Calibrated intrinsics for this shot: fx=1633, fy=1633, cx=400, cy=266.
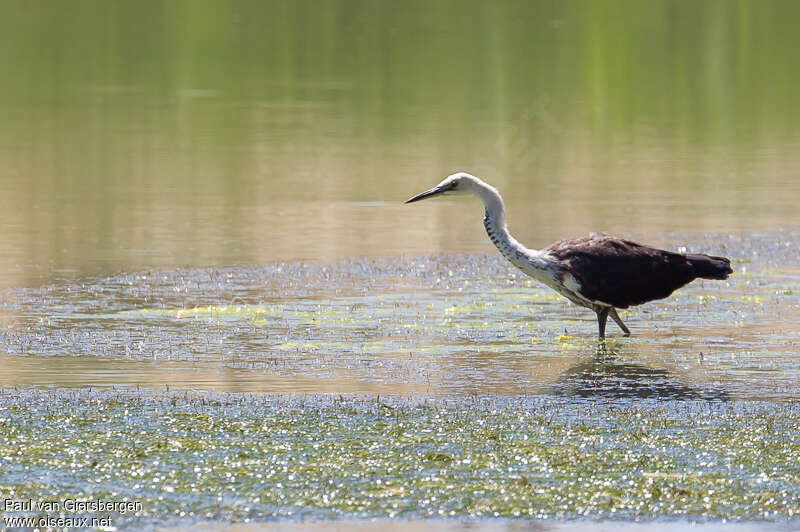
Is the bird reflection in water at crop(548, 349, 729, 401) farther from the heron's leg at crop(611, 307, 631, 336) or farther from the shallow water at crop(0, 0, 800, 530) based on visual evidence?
the heron's leg at crop(611, 307, 631, 336)

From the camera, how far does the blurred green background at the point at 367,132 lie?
1689 cm

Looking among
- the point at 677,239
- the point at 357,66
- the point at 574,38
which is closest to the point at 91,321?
the point at 677,239

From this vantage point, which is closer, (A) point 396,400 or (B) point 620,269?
(A) point 396,400

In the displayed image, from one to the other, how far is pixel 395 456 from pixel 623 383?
2.45m

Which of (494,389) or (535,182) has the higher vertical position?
(535,182)

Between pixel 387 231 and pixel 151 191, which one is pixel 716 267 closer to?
pixel 387 231

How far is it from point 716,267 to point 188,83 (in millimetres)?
22908

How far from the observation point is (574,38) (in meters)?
Answer: 43.0

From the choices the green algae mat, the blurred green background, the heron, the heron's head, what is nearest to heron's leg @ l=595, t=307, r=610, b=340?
the heron

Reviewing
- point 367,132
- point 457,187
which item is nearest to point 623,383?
point 457,187

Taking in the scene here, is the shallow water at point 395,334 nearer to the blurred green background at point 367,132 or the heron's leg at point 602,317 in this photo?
the heron's leg at point 602,317

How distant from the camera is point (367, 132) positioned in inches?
999

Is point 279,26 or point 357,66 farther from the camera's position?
point 279,26

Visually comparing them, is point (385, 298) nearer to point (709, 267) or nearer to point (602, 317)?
point (602, 317)
